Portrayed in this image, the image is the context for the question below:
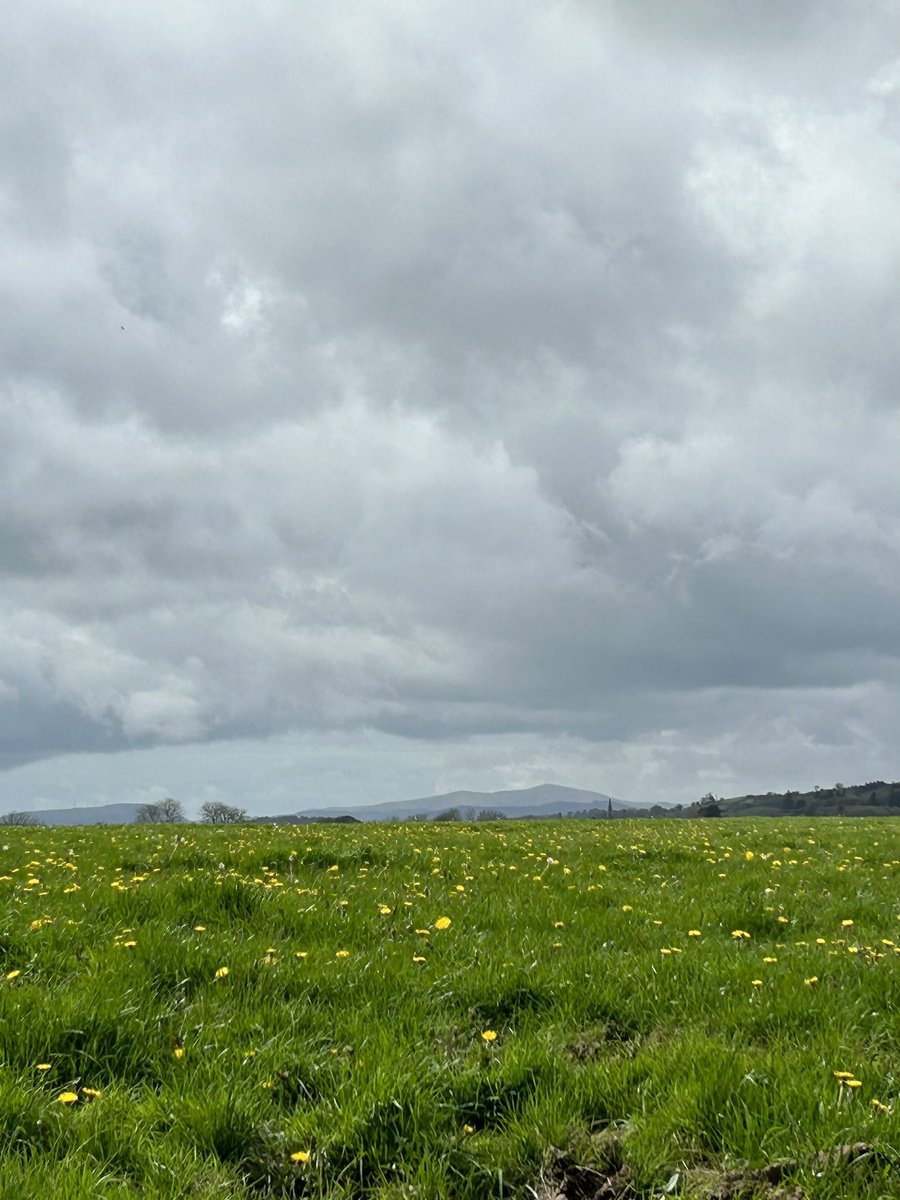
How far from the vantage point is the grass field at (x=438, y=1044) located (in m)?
4.55

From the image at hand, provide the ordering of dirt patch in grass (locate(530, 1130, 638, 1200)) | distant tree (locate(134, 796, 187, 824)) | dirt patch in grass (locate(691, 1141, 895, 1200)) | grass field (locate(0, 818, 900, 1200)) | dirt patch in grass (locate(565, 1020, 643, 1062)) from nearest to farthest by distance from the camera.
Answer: dirt patch in grass (locate(691, 1141, 895, 1200)) < dirt patch in grass (locate(530, 1130, 638, 1200)) < grass field (locate(0, 818, 900, 1200)) < dirt patch in grass (locate(565, 1020, 643, 1062)) < distant tree (locate(134, 796, 187, 824))

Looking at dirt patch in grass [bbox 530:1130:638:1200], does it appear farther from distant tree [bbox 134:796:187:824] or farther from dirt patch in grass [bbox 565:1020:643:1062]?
distant tree [bbox 134:796:187:824]

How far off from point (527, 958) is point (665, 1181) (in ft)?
12.7

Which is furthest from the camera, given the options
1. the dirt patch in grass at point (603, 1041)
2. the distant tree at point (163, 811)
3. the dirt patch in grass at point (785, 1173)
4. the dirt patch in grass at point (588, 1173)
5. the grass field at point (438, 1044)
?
the distant tree at point (163, 811)

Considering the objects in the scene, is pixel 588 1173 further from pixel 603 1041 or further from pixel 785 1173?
pixel 603 1041

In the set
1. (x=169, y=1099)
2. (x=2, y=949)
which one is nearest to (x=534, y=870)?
(x=2, y=949)

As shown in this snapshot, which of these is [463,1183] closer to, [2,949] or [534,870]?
[2,949]

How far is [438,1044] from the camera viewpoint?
624 cm

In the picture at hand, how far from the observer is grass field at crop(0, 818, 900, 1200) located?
4.55 meters

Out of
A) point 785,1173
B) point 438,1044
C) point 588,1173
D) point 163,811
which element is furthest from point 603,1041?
point 163,811

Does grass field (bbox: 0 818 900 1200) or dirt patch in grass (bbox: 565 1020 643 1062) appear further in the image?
dirt patch in grass (bbox: 565 1020 643 1062)

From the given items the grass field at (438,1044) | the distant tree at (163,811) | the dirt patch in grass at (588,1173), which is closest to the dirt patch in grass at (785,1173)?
the grass field at (438,1044)

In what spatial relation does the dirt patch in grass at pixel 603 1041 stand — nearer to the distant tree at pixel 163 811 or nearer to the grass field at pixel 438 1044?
the grass field at pixel 438 1044

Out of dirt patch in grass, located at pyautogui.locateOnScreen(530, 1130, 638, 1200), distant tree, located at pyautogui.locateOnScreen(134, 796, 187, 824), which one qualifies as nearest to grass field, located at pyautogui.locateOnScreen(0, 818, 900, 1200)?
dirt patch in grass, located at pyautogui.locateOnScreen(530, 1130, 638, 1200)
